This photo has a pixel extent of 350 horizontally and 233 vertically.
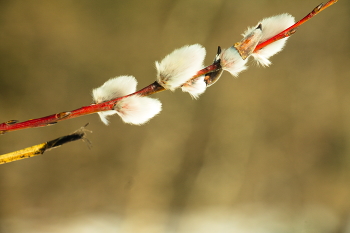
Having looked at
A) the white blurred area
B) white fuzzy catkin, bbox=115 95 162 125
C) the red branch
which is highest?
the red branch

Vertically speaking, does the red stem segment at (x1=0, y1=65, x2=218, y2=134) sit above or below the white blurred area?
above

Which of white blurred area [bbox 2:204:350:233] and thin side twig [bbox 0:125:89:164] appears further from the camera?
white blurred area [bbox 2:204:350:233]

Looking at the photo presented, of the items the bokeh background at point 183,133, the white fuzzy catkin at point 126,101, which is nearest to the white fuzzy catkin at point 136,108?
the white fuzzy catkin at point 126,101

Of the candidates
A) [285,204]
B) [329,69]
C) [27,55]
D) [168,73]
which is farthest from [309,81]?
[27,55]

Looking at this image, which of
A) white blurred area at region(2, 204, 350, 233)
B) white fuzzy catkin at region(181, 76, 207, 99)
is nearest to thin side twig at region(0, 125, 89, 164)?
white fuzzy catkin at region(181, 76, 207, 99)

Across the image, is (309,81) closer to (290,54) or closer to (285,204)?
(290,54)

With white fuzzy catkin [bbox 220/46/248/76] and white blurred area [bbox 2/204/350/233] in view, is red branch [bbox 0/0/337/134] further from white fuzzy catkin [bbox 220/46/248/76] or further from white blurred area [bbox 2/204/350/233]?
white blurred area [bbox 2/204/350/233]

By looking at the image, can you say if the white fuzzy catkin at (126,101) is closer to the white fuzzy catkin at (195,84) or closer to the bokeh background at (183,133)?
the white fuzzy catkin at (195,84)
